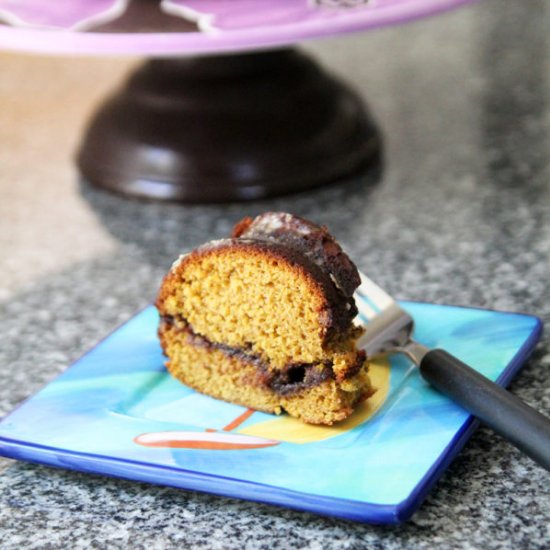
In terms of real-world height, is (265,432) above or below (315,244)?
below

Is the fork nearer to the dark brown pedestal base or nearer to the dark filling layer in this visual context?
the dark filling layer

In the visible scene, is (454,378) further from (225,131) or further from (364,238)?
(225,131)

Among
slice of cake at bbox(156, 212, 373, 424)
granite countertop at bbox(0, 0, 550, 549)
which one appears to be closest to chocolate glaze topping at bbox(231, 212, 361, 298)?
slice of cake at bbox(156, 212, 373, 424)

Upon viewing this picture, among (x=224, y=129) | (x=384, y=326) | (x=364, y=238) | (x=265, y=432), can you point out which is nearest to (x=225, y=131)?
(x=224, y=129)

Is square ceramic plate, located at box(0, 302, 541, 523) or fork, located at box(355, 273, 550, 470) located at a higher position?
fork, located at box(355, 273, 550, 470)

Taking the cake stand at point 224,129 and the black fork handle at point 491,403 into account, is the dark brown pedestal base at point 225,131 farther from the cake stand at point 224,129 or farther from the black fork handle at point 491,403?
the black fork handle at point 491,403

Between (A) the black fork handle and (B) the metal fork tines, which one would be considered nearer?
(A) the black fork handle
